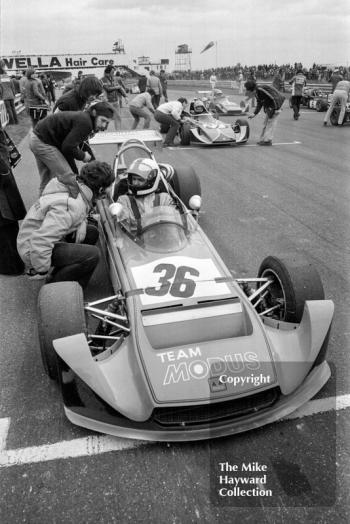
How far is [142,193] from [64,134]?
5.38 ft

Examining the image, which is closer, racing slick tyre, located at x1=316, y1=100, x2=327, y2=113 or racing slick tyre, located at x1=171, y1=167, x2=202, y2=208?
racing slick tyre, located at x1=171, y1=167, x2=202, y2=208

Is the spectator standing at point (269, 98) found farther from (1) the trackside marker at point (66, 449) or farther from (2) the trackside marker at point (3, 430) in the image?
(2) the trackside marker at point (3, 430)

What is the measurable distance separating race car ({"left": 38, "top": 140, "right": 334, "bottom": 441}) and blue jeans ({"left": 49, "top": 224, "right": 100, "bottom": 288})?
10.7 inches

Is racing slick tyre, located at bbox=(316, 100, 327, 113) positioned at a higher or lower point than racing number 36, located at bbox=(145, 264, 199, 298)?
higher

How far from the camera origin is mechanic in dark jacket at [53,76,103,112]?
520 cm

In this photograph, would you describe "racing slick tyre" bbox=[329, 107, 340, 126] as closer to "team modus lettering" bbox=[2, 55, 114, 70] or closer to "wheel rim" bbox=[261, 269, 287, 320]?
"wheel rim" bbox=[261, 269, 287, 320]

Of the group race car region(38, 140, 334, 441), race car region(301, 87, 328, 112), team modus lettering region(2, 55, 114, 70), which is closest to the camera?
race car region(38, 140, 334, 441)

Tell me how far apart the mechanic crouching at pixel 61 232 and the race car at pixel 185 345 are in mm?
385

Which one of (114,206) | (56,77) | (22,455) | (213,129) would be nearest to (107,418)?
(22,455)

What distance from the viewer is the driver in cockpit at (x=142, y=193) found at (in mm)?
3993

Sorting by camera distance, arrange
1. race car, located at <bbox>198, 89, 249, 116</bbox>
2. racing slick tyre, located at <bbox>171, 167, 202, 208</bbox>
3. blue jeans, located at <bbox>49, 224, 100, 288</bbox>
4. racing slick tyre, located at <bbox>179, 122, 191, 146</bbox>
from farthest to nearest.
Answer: race car, located at <bbox>198, 89, 249, 116</bbox>
racing slick tyre, located at <bbox>179, 122, 191, 146</bbox>
racing slick tyre, located at <bbox>171, 167, 202, 208</bbox>
blue jeans, located at <bbox>49, 224, 100, 288</bbox>

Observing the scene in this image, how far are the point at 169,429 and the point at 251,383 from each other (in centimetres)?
53

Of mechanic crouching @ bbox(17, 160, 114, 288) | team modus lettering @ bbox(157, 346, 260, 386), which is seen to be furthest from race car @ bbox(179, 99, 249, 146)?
team modus lettering @ bbox(157, 346, 260, 386)

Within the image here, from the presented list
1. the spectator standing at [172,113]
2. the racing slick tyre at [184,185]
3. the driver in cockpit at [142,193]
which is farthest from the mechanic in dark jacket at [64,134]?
the spectator standing at [172,113]
